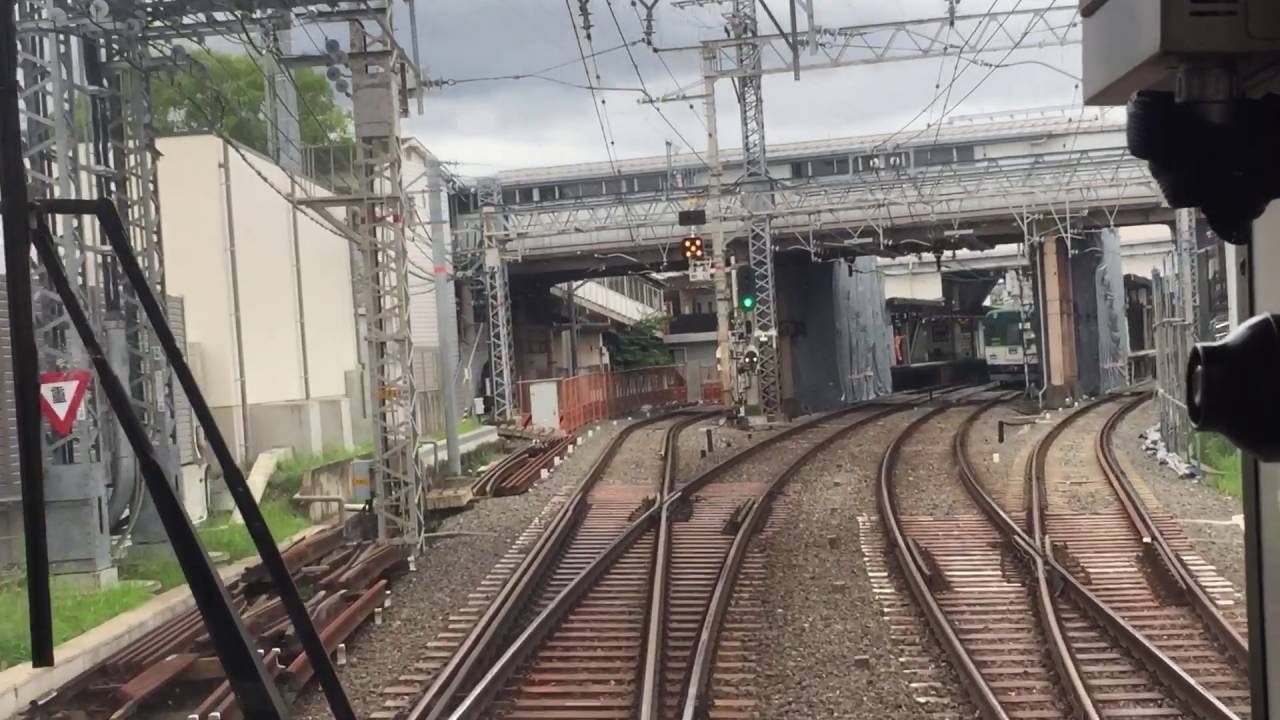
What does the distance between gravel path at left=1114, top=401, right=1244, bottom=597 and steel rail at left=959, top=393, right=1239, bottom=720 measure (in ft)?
3.75

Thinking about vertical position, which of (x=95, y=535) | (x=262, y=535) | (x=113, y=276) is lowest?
(x=95, y=535)

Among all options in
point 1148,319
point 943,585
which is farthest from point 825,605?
point 1148,319

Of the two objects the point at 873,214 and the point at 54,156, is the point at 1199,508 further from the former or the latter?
the point at 873,214

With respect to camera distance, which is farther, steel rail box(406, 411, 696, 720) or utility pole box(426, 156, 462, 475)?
utility pole box(426, 156, 462, 475)

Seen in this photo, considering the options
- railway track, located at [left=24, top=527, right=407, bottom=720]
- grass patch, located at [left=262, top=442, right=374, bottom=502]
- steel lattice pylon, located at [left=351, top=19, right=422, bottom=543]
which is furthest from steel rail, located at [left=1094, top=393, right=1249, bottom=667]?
grass patch, located at [left=262, top=442, right=374, bottom=502]

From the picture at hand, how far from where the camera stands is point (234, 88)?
32.1 meters

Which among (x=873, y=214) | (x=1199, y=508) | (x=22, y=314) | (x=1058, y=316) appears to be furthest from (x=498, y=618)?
(x=1058, y=316)

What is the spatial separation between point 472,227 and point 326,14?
20.2 metres

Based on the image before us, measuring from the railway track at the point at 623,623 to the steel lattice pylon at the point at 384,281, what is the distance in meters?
1.64

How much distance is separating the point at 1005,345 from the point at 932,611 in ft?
108

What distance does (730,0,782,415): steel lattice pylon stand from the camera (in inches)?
934

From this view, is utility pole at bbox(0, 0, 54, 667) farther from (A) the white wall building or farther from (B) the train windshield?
(B) the train windshield

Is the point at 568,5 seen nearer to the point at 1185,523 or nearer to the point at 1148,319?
the point at 1185,523

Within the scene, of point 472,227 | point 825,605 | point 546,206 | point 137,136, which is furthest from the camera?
point 472,227
